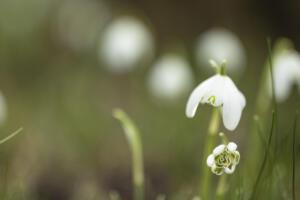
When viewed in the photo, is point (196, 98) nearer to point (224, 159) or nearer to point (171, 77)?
point (224, 159)

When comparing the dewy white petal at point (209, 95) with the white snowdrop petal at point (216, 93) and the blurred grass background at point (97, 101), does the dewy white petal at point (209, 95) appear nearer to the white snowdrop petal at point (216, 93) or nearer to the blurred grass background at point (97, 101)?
the white snowdrop petal at point (216, 93)

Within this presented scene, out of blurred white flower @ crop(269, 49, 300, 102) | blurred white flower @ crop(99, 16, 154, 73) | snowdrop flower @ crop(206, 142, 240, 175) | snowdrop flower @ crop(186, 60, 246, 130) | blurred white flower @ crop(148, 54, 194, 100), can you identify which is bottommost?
snowdrop flower @ crop(206, 142, 240, 175)

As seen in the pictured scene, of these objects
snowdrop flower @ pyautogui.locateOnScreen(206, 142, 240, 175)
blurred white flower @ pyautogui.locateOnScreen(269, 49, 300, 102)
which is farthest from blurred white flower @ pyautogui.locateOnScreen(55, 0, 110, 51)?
snowdrop flower @ pyautogui.locateOnScreen(206, 142, 240, 175)

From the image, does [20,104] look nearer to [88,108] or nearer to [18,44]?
[88,108]

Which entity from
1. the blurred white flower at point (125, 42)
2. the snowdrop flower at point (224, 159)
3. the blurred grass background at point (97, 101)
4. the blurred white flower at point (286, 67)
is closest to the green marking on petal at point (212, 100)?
the snowdrop flower at point (224, 159)

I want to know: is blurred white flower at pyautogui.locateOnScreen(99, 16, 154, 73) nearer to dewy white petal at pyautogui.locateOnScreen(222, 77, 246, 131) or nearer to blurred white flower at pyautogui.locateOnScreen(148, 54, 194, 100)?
blurred white flower at pyautogui.locateOnScreen(148, 54, 194, 100)

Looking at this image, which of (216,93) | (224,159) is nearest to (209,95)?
(216,93)
